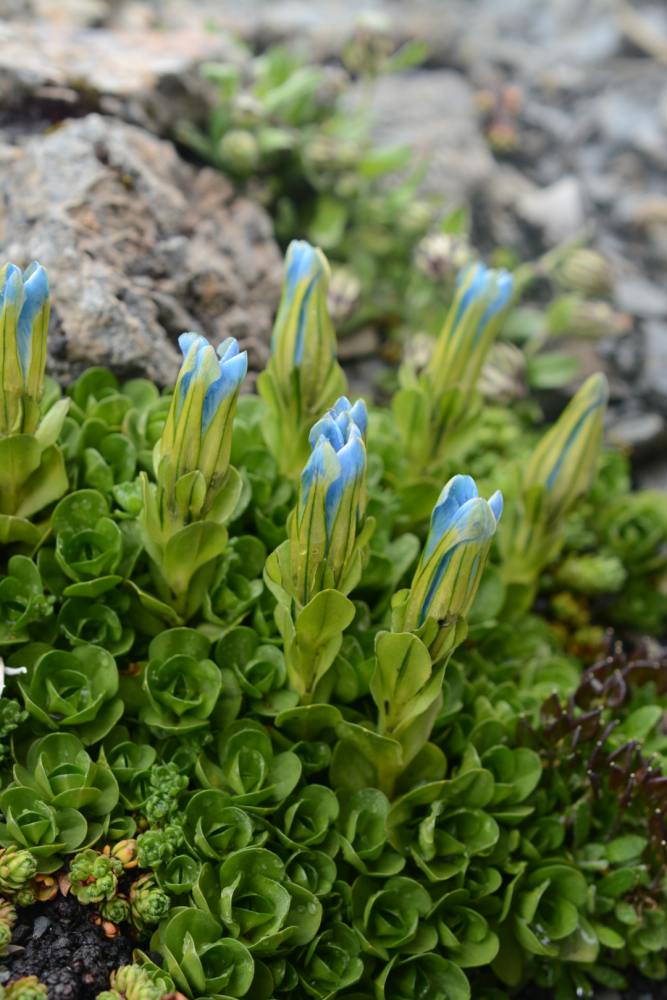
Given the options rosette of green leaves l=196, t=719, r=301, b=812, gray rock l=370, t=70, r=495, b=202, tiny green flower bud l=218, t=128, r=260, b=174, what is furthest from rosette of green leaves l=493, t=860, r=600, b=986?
gray rock l=370, t=70, r=495, b=202

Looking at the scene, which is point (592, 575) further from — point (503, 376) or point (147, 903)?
point (147, 903)

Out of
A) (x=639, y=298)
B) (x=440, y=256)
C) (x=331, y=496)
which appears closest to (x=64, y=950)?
Result: (x=331, y=496)

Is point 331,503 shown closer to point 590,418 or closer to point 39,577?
point 39,577

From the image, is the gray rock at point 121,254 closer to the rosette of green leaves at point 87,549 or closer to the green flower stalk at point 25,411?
the green flower stalk at point 25,411

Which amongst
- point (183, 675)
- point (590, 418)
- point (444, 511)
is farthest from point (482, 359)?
point (183, 675)

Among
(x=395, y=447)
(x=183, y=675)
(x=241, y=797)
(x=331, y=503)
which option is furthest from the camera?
(x=395, y=447)

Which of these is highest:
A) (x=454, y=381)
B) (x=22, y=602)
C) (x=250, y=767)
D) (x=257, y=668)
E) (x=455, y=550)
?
(x=455, y=550)

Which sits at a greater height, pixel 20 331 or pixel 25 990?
pixel 20 331
